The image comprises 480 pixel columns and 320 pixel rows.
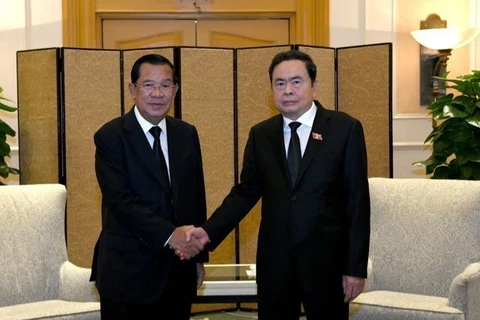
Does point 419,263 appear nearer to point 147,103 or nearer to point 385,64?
point 385,64

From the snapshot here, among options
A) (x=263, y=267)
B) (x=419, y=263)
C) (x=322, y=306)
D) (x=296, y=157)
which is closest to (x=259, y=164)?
(x=296, y=157)

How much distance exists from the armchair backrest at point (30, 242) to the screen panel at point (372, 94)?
2.13 metres

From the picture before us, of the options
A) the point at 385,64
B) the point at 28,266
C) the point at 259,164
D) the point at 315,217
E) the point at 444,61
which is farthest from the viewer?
the point at 444,61

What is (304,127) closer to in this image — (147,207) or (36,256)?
(147,207)

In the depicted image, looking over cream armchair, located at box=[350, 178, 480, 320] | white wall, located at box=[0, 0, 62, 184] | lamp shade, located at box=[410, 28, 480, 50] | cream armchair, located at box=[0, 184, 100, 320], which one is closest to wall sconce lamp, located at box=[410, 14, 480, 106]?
lamp shade, located at box=[410, 28, 480, 50]

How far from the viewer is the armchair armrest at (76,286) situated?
3.96 meters

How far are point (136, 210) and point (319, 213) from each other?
25.5 inches

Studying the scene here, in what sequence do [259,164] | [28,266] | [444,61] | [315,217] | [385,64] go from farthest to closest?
1. [444,61]
2. [385,64]
3. [28,266]
4. [259,164]
5. [315,217]

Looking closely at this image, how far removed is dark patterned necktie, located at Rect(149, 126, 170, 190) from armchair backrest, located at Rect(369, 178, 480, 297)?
1.75 meters

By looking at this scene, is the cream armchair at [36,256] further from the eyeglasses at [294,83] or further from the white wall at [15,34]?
the white wall at [15,34]

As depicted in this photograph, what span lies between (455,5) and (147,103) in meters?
4.28

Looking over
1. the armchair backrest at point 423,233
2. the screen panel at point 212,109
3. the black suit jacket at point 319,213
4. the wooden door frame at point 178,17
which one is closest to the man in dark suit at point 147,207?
the black suit jacket at point 319,213

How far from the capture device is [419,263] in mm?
4270

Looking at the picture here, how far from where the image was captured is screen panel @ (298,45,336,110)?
535 centimetres
